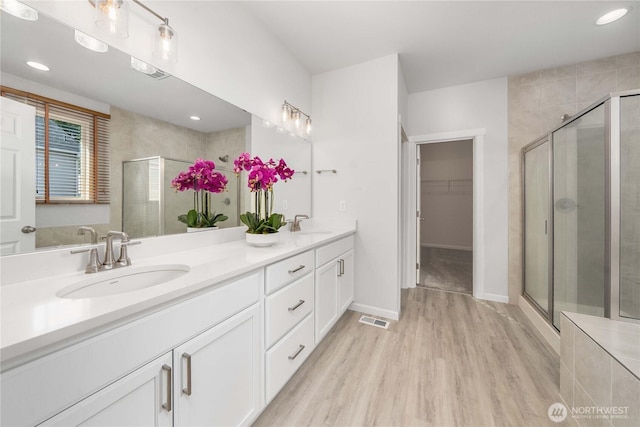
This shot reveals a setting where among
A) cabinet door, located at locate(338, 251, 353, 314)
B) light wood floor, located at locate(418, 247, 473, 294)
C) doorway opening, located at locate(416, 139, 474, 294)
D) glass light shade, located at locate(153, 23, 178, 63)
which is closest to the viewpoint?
glass light shade, located at locate(153, 23, 178, 63)

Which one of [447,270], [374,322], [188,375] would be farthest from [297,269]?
[447,270]

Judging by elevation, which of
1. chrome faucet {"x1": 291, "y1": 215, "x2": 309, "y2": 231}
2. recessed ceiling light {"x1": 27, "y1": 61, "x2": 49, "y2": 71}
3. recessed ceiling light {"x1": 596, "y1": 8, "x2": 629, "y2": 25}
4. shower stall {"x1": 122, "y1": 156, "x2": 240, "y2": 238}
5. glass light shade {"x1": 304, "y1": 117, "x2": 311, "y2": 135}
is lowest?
chrome faucet {"x1": 291, "y1": 215, "x2": 309, "y2": 231}

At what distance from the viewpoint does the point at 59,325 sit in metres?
0.54

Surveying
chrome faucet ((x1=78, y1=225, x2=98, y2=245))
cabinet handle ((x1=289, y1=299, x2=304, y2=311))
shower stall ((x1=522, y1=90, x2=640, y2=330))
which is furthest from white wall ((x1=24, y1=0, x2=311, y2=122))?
shower stall ((x1=522, y1=90, x2=640, y2=330))

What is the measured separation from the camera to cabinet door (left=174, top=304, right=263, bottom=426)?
0.83 meters

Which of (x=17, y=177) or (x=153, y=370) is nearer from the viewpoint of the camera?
(x=153, y=370)

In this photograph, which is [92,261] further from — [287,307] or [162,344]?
[287,307]

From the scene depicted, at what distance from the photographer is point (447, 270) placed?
3.98 m

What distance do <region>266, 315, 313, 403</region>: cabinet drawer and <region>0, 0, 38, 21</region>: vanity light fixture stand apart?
5.46 ft

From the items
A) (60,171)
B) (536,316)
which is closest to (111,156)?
(60,171)

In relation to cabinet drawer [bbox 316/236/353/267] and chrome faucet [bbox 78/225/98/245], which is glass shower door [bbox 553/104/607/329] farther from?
chrome faucet [bbox 78/225/98/245]

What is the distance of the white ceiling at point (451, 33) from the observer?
1827 millimetres

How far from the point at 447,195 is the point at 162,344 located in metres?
6.08

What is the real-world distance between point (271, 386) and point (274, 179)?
4.04 ft
